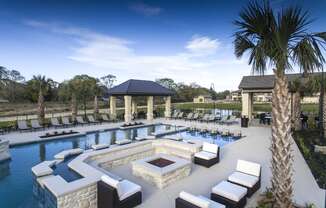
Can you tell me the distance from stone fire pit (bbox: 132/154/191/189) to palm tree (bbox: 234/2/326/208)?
3109mm

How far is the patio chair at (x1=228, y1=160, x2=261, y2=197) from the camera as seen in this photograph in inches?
212

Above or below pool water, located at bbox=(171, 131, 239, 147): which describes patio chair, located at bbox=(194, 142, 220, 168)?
above

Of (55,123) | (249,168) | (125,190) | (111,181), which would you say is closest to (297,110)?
(249,168)

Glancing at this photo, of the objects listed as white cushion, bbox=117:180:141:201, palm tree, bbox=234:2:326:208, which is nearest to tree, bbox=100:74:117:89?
white cushion, bbox=117:180:141:201

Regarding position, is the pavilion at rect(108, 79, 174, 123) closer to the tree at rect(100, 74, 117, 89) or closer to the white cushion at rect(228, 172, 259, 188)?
the white cushion at rect(228, 172, 259, 188)

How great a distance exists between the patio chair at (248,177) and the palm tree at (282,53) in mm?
1428

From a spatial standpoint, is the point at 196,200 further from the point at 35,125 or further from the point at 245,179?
the point at 35,125

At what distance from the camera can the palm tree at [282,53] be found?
357 cm

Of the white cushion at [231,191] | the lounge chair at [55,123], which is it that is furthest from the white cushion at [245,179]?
the lounge chair at [55,123]

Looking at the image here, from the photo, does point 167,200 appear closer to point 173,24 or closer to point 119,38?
point 173,24

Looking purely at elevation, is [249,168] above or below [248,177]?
above

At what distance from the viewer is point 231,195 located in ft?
15.5

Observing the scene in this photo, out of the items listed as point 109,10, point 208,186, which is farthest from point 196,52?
point 208,186

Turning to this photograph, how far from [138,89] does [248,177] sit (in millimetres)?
15130
